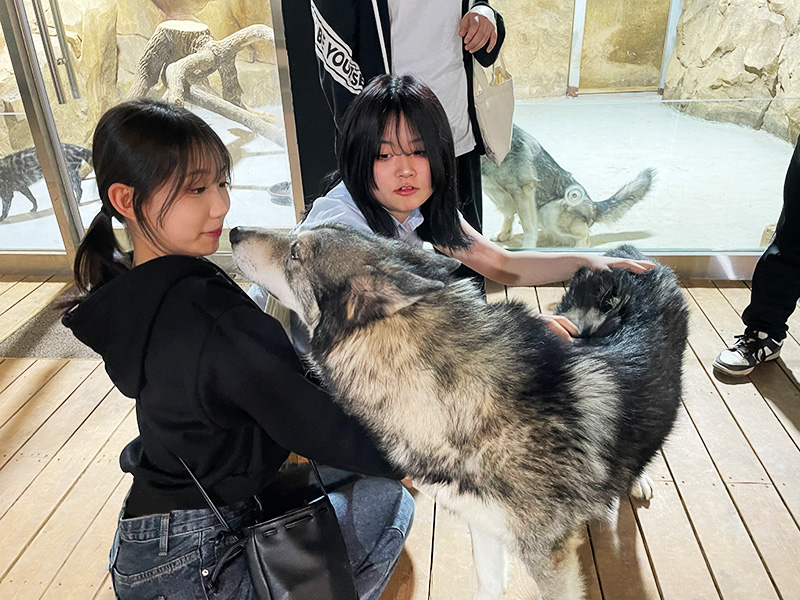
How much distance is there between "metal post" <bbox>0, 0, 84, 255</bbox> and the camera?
3.14 metres

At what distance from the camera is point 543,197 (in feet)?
11.2

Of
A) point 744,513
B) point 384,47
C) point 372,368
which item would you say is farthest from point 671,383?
point 384,47

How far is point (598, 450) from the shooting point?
1.19 meters

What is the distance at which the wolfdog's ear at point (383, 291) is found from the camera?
98cm

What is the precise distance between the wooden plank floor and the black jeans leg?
204 mm

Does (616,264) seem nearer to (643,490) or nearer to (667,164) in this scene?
(643,490)

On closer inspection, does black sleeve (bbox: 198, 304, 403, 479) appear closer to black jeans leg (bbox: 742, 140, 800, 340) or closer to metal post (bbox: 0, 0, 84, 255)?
black jeans leg (bbox: 742, 140, 800, 340)

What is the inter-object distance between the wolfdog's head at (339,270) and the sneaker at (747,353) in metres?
1.88

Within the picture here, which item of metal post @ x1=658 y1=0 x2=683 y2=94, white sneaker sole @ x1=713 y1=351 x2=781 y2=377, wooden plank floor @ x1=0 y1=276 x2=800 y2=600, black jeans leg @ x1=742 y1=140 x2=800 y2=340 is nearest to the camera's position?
wooden plank floor @ x1=0 y1=276 x2=800 y2=600

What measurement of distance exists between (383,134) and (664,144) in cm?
240

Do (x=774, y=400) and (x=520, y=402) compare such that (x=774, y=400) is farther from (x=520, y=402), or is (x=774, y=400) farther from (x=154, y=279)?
(x=154, y=279)

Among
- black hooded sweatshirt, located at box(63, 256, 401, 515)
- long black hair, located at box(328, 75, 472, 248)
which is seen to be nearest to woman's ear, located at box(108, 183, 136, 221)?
black hooded sweatshirt, located at box(63, 256, 401, 515)

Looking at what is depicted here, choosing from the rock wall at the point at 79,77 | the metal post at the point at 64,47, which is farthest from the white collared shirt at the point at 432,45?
the metal post at the point at 64,47

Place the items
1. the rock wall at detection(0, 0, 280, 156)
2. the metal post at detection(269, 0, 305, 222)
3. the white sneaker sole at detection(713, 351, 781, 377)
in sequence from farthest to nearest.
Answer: the rock wall at detection(0, 0, 280, 156) < the metal post at detection(269, 0, 305, 222) < the white sneaker sole at detection(713, 351, 781, 377)
